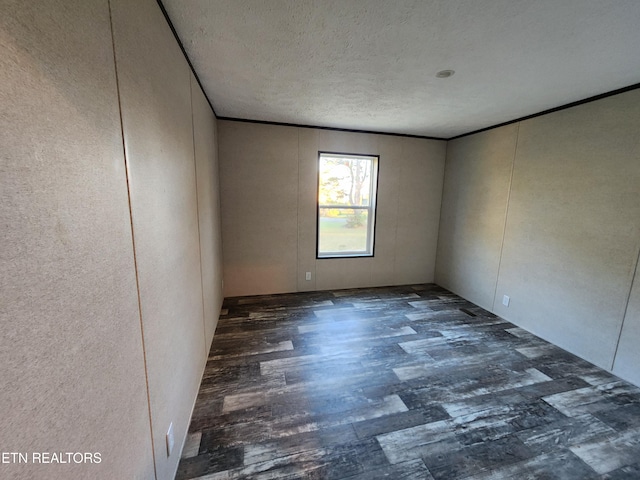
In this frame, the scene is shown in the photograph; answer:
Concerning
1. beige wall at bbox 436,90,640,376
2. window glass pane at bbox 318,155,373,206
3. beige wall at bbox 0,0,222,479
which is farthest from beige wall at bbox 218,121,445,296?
beige wall at bbox 0,0,222,479

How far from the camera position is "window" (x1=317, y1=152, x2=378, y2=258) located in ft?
12.6

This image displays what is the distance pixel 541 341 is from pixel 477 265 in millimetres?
1158

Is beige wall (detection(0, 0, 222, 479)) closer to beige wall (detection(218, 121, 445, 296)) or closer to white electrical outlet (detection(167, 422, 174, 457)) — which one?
white electrical outlet (detection(167, 422, 174, 457))

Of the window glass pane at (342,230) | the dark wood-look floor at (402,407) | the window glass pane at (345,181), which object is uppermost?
the window glass pane at (345,181)

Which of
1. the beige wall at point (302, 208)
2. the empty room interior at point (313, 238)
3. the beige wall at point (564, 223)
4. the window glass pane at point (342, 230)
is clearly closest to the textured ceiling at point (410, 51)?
the empty room interior at point (313, 238)

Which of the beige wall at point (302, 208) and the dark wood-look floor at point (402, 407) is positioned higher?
the beige wall at point (302, 208)

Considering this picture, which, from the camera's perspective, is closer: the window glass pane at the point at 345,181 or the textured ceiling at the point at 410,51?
the textured ceiling at the point at 410,51

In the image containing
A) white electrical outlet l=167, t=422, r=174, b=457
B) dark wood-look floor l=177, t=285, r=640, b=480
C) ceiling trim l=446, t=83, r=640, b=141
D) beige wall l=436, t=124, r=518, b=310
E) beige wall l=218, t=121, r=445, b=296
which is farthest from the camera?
beige wall l=218, t=121, r=445, b=296

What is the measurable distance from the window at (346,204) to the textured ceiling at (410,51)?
1169 mm

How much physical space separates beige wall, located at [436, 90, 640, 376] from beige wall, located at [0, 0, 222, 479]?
138 inches

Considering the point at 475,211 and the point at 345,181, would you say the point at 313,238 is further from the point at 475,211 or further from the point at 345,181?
the point at 475,211

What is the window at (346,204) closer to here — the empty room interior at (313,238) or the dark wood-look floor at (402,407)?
the empty room interior at (313,238)

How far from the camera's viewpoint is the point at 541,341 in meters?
2.76

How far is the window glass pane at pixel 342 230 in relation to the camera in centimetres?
393
